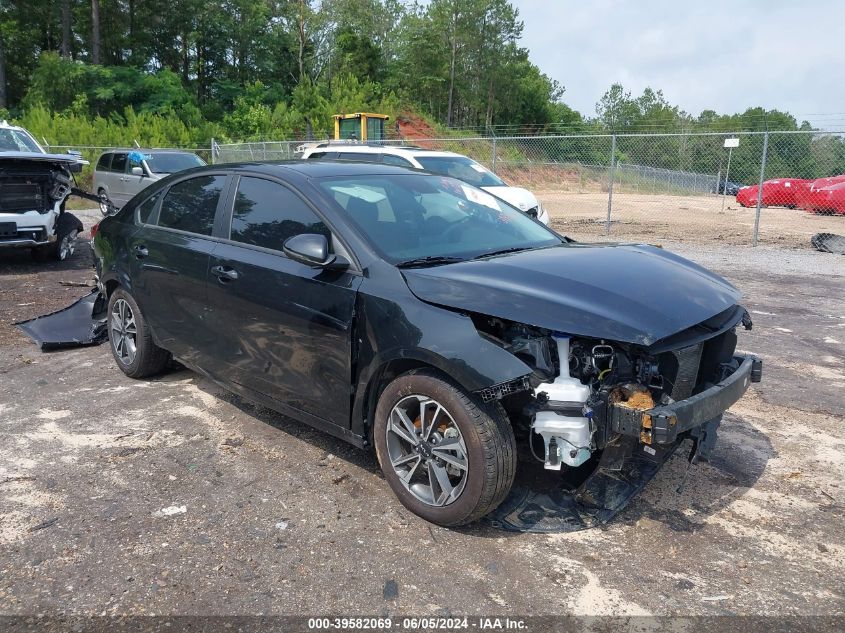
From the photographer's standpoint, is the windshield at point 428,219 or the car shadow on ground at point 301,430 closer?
the windshield at point 428,219

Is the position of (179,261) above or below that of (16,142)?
below

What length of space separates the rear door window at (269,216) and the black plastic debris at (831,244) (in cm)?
1203

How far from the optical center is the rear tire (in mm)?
5059

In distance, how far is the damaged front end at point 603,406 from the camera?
9.60 feet

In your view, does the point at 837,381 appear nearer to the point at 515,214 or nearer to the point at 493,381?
the point at 515,214

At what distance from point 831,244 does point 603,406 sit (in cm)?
1210

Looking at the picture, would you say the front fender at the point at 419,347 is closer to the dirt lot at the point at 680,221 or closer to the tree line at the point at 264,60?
the dirt lot at the point at 680,221

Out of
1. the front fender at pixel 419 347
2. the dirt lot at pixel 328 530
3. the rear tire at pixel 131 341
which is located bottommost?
the dirt lot at pixel 328 530

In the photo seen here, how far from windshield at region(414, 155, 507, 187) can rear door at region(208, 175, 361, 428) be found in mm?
7996

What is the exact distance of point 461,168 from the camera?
491 inches

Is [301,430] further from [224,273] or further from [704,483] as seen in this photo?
[704,483]

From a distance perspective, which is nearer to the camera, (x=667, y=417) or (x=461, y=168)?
(x=667, y=417)

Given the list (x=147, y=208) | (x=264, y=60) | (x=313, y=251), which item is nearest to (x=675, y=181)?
(x=264, y=60)

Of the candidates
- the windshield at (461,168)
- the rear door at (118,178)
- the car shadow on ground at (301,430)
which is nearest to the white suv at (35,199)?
the windshield at (461,168)
